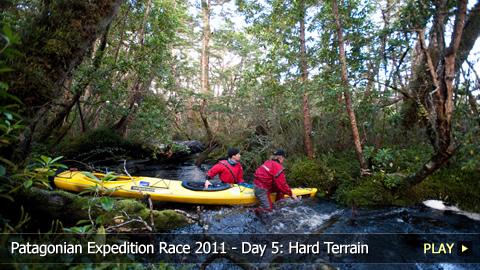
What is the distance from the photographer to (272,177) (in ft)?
17.6

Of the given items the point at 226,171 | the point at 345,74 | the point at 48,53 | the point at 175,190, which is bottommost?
the point at 175,190

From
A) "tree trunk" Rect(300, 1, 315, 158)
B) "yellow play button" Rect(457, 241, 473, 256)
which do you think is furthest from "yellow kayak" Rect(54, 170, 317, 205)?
"yellow play button" Rect(457, 241, 473, 256)

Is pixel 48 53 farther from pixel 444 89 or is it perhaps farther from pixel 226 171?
pixel 444 89

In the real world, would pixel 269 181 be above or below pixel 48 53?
below

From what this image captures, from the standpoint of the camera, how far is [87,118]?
30.3ft

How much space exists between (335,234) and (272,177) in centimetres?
170

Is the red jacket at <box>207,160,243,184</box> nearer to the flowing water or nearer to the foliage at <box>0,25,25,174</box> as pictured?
the flowing water

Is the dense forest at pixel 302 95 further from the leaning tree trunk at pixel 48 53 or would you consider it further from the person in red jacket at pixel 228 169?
the person in red jacket at pixel 228 169

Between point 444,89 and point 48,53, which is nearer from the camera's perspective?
point 48,53

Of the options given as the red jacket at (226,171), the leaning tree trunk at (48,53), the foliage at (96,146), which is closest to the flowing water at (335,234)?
the red jacket at (226,171)

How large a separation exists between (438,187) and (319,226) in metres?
2.86

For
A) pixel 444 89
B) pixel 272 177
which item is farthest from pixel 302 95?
pixel 444 89

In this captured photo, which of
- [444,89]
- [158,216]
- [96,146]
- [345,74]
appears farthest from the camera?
[96,146]

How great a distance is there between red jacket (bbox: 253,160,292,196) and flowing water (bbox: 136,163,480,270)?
50cm
